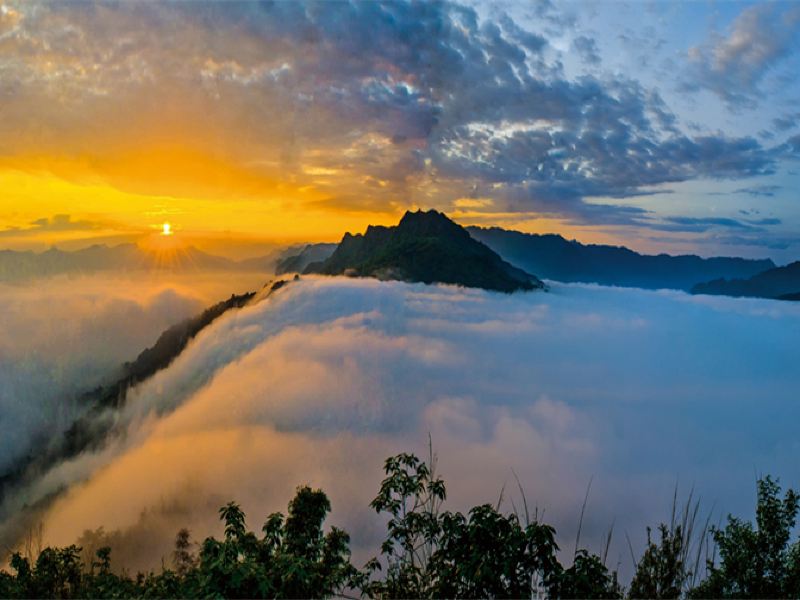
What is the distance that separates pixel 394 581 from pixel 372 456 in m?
194

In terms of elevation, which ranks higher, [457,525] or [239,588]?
[457,525]

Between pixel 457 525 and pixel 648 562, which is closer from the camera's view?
pixel 457 525

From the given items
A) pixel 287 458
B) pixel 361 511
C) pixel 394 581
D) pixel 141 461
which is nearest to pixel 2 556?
pixel 141 461

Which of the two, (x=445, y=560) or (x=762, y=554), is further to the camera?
(x=762, y=554)

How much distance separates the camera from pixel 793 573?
15.6 m

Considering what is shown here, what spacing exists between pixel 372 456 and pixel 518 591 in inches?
7738

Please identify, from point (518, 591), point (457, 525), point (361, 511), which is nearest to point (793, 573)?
point (518, 591)

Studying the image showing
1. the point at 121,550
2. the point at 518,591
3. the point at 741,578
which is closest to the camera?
the point at 518,591

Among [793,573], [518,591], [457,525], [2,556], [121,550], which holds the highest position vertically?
[457,525]

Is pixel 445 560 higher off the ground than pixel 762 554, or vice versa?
→ pixel 445 560

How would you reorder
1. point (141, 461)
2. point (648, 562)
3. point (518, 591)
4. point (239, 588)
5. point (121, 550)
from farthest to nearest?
1. point (141, 461)
2. point (121, 550)
3. point (648, 562)
4. point (518, 591)
5. point (239, 588)

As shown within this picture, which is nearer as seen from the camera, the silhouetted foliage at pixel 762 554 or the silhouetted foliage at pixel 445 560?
the silhouetted foliage at pixel 445 560

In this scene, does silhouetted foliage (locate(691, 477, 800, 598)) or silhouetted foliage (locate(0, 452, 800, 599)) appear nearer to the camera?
silhouetted foliage (locate(0, 452, 800, 599))

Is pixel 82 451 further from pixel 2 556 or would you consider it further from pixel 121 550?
pixel 121 550
